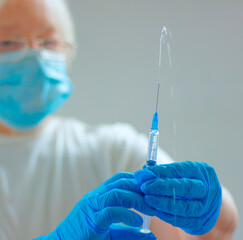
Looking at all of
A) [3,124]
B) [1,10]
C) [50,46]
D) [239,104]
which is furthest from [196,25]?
[3,124]

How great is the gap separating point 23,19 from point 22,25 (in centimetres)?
2

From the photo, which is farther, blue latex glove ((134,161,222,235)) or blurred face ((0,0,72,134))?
blurred face ((0,0,72,134))

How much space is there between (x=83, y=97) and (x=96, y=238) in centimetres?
98

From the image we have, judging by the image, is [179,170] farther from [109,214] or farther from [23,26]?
[23,26]

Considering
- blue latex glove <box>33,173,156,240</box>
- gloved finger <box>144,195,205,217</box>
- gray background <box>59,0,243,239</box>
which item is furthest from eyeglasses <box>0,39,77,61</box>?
gloved finger <box>144,195,205,217</box>

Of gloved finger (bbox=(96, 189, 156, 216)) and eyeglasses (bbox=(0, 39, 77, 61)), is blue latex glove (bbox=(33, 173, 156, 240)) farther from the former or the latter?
eyeglasses (bbox=(0, 39, 77, 61))

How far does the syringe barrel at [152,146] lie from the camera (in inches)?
25.0

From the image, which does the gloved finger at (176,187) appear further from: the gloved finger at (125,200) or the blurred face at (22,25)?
the blurred face at (22,25)

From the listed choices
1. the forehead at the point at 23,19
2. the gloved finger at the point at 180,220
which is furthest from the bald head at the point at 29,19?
the gloved finger at the point at 180,220

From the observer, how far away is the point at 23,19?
1125mm

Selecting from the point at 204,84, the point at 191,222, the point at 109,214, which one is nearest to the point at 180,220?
the point at 191,222

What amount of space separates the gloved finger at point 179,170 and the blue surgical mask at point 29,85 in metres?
0.61

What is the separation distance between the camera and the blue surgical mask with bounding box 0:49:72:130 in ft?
3.62

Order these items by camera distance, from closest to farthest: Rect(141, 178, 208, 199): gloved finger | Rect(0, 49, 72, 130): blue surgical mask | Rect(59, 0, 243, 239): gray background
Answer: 1. Rect(141, 178, 208, 199): gloved finger
2. Rect(59, 0, 243, 239): gray background
3. Rect(0, 49, 72, 130): blue surgical mask
